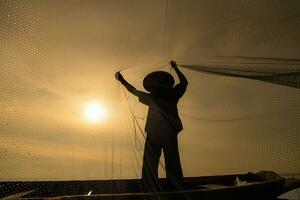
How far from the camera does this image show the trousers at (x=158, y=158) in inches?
117

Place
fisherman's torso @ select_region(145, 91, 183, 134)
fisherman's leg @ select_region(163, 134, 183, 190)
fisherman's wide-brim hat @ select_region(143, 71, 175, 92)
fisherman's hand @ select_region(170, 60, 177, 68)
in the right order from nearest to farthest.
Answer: fisherman's leg @ select_region(163, 134, 183, 190), fisherman's torso @ select_region(145, 91, 183, 134), fisherman's wide-brim hat @ select_region(143, 71, 175, 92), fisherman's hand @ select_region(170, 60, 177, 68)

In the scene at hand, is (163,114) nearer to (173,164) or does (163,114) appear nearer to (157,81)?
(157,81)

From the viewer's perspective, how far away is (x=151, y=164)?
119 inches

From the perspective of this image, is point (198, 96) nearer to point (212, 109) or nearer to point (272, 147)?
point (212, 109)

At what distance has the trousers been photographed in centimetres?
298

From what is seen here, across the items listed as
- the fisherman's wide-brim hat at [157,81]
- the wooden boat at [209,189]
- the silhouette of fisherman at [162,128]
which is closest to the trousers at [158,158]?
the silhouette of fisherman at [162,128]

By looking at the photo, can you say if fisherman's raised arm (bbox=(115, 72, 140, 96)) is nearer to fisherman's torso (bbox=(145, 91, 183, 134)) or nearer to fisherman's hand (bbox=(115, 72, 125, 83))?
fisherman's hand (bbox=(115, 72, 125, 83))

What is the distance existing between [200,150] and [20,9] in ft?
10.6

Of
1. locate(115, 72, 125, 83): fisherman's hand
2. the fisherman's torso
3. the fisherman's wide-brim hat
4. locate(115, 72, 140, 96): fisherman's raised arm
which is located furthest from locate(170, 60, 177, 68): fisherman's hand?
locate(115, 72, 125, 83): fisherman's hand

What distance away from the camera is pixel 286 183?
301 centimetres

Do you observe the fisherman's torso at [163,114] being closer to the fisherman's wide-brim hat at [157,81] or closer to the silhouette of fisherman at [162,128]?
the silhouette of fisherman at [162,128]

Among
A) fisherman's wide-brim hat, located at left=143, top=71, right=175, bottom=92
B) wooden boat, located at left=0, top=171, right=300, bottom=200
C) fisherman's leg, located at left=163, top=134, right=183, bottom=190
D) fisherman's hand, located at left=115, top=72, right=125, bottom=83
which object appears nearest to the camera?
wooden boat, located at left=0, top=171, right=300, bottom=200

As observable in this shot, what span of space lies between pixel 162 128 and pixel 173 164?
431mm

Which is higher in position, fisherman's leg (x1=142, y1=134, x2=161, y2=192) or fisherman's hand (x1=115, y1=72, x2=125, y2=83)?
fisherman's hand (x1=115, y1=72, x2=125, y2=83)
